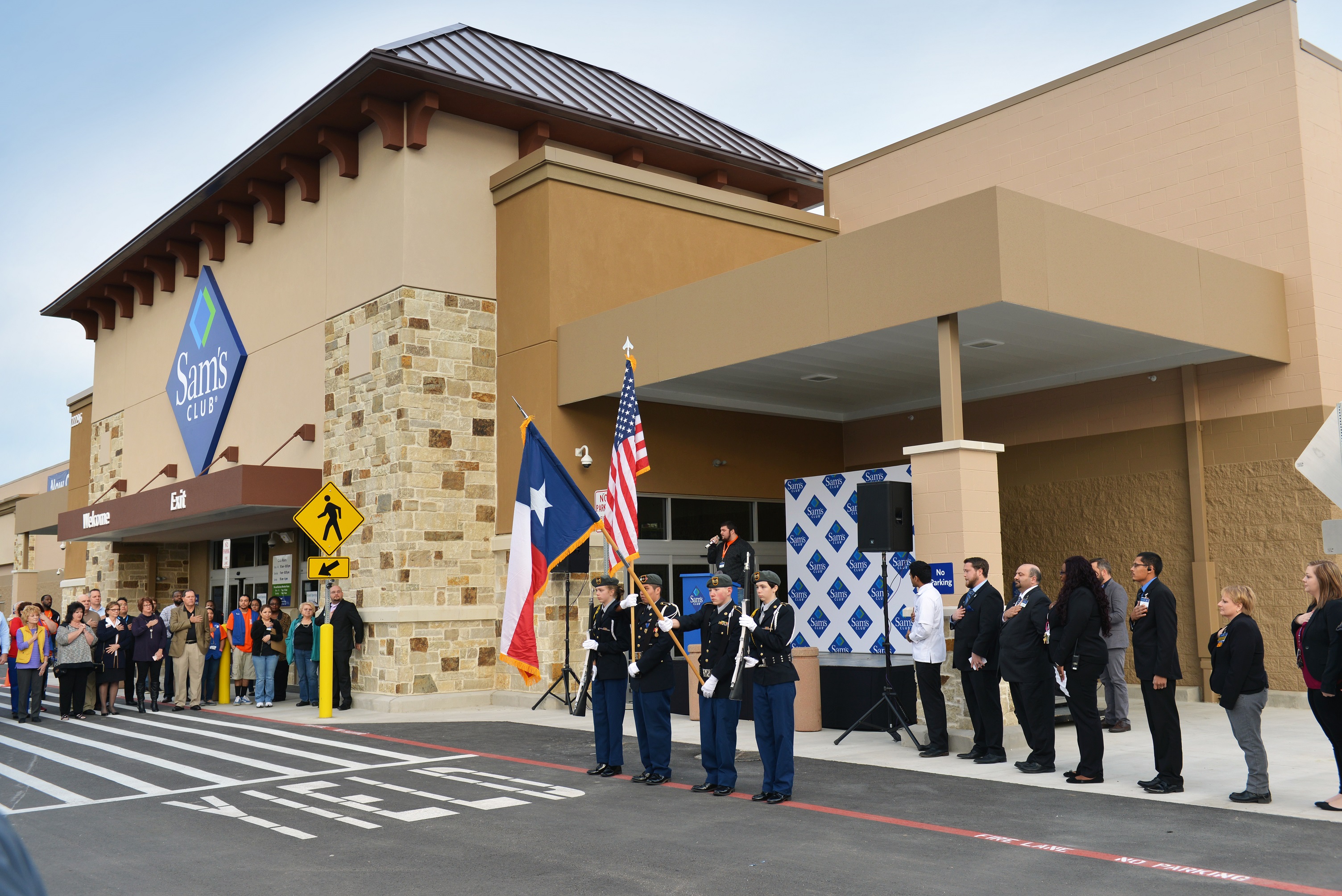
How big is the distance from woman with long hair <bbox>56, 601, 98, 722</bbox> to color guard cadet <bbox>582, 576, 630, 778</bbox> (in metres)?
10.4

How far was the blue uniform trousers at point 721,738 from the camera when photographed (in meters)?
9.95

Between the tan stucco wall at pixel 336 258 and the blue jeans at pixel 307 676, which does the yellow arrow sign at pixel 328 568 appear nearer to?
the blue jeans at pixel 307 676

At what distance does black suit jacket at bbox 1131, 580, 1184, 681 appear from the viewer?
30.8 ft

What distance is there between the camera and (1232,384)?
53.9 feet

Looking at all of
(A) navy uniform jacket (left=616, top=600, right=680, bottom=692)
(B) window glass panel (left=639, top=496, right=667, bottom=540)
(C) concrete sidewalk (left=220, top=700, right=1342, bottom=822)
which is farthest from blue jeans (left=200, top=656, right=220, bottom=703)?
(A) navy uniform jacket (left=616, top=600, right=680, bottom=692)

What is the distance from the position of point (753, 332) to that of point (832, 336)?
1409 mm

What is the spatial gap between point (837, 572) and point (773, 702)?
7.74 meters

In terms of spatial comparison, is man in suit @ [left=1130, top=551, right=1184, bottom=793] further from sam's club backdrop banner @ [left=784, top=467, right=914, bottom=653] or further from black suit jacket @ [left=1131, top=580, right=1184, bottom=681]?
sam's club backdrop banner @ [left=784, top=467, right=914, bottom=653]

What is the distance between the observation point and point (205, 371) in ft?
84.4

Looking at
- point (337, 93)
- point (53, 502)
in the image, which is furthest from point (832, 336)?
point (53, 502)

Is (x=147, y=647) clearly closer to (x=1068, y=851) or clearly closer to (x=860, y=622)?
(x=860, y=622)

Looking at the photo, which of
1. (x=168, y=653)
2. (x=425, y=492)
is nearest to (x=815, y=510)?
(x=425, y=492)

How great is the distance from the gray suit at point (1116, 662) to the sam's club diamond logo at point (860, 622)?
11.8 feet

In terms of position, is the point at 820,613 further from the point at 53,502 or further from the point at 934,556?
the point at 53,502
